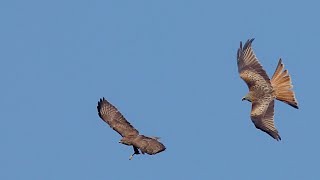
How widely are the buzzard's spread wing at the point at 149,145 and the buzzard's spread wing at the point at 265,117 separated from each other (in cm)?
256

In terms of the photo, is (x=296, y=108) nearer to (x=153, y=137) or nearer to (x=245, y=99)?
(x=245, y=99)

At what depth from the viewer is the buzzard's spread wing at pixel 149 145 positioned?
25938 mm

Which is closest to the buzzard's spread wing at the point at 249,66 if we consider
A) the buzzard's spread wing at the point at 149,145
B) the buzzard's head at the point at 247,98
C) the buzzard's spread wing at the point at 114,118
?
the buzzard's head at the point at 247,98

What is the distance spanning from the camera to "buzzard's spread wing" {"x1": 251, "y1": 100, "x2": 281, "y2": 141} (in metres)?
26.5

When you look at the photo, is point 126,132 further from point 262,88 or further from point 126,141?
point 262,88

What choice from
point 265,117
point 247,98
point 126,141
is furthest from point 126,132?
point 265,117

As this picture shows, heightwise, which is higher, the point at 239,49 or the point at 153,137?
the point at 239,49

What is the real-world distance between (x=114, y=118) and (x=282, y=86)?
4458 millimetres

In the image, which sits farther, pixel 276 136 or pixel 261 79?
pixel 261 79

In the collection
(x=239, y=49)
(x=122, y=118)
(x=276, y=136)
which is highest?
(x=239, y=49)

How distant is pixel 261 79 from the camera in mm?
28734

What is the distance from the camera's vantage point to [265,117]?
27.2m

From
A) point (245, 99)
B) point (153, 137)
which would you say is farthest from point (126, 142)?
point (245, 99)

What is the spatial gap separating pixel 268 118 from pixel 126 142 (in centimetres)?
364
